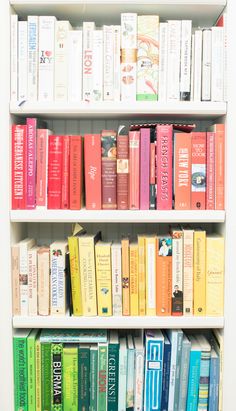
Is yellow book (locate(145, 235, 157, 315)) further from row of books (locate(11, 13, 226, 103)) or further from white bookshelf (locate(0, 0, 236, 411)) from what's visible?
row of books (locate(11, 13, 226, 103))

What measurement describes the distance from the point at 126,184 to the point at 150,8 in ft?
1.90

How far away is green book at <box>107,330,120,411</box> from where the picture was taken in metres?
1.29

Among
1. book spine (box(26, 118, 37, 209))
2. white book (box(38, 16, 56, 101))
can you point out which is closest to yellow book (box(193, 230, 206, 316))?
book spine (box(26, 118, 37, 209))

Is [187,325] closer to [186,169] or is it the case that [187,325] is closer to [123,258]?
[123,258]

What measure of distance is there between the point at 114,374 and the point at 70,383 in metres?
0.15

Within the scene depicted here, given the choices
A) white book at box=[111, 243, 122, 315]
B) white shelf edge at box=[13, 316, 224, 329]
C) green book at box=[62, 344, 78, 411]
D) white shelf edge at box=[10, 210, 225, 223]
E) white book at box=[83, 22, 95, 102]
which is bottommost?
green book at box=[62, 344, 78, 411]

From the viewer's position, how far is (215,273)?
1278 millimetres

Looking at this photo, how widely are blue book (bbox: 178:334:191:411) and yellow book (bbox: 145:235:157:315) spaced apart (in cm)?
15

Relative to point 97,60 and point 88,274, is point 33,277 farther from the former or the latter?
point 97,60

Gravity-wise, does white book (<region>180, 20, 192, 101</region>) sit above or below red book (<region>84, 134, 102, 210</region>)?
above

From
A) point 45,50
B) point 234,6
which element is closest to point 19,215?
point 45,50

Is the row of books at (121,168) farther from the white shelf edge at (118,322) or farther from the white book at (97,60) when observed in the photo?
the white shelf edge at (118,322)

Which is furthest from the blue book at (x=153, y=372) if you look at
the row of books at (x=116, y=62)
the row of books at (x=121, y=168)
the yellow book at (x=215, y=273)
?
the row of books at (x=116, y=62)

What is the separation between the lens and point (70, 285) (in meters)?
1.31
